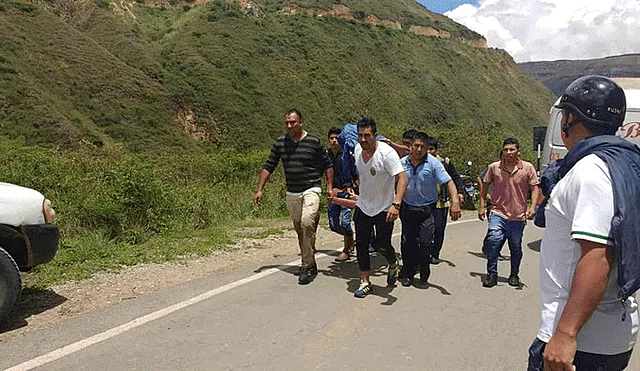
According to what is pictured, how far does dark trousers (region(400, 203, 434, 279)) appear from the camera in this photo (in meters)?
6.30

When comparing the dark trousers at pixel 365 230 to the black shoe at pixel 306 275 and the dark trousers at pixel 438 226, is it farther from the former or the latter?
the dark trousers at pixel 438 226

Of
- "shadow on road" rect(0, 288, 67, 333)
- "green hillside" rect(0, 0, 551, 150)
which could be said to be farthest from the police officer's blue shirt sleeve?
"green hillside" rect(0, 0, 551, 150)

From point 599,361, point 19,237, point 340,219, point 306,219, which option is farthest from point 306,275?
point 599,361

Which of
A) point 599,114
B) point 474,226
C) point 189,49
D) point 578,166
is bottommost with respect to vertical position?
point 474,226

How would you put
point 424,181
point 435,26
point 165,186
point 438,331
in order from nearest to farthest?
point 438,331 → point 424,181 → point 165,186 → point 435,26

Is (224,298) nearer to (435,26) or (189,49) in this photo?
(189,49)

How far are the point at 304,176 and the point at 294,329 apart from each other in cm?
216

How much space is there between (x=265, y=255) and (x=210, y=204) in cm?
397

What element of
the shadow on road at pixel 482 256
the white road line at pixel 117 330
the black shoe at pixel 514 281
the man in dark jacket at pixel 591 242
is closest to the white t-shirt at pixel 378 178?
the white road line at pixel 117 330

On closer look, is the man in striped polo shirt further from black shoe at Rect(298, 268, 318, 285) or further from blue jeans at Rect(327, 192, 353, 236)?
blue jeans at Rect(327, 192, 353, 236)

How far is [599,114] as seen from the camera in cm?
206

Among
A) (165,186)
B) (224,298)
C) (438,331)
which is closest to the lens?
(438,331)

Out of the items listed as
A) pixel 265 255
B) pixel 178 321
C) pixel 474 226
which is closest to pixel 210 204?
pixel 265 255

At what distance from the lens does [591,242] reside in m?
1.89
